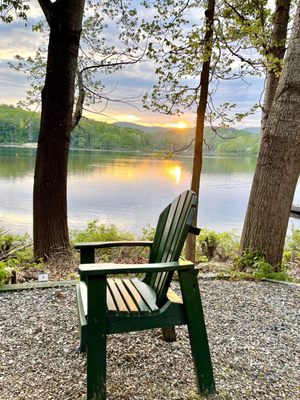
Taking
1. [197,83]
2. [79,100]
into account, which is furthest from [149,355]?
[79,100]

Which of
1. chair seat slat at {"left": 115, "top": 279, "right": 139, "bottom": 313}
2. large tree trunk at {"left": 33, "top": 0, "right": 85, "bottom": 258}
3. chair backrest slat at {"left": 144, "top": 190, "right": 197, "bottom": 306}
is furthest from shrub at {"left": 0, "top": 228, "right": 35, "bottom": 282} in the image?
chair backrest slat at {"left": 144, "top": 190, "right": 197, "bottom": 306}

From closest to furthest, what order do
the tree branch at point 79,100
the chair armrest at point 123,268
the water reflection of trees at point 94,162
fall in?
the chair armrest at point 123,268 < the tree branch at point 79,100 < the water reflection of trees at point 94,162

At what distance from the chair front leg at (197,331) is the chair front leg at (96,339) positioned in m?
Answer: 0.39

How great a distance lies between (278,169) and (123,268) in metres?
2.42

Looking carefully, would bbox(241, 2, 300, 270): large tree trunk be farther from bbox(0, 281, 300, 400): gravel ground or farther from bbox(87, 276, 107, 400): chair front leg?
bbox(87, 276, 107, 400): chair front leg

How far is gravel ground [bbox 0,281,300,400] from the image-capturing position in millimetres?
1522

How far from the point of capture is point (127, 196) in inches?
448

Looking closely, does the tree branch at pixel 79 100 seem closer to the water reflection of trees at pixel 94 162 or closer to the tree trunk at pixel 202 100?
the tree trunk at pixel 202 100

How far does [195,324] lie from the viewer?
60.4 inches

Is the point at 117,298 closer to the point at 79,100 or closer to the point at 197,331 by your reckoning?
the point at 197,331

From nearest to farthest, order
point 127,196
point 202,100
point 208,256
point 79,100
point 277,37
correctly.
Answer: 1. point 202,100
2. point 208,256
3. point 277,37
4. point 79,100
5. point 127,196

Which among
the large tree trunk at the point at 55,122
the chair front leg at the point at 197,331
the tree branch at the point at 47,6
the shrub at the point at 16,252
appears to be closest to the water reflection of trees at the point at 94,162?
the shrub at the point at 16,252

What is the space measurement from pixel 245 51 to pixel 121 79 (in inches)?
92.7

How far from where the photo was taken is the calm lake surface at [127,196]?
7.93 m
